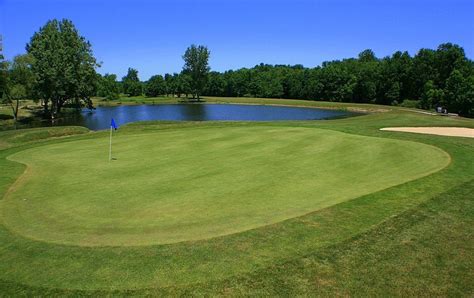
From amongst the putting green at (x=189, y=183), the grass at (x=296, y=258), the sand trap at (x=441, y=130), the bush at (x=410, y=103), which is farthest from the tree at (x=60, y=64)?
the bush at (x=410, y=103)

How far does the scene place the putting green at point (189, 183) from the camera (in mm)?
11258

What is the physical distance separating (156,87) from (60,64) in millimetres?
110436

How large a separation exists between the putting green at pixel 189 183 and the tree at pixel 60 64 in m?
43.4

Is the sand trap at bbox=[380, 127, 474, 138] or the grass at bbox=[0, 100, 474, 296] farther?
the sand trap at bbox=[380, 127, 474, 138]

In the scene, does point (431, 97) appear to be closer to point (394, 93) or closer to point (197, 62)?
point (394, 93)

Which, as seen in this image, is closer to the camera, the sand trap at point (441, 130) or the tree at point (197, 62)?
the sand trap at point (441, 130)

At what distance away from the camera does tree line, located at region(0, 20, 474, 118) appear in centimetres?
6259

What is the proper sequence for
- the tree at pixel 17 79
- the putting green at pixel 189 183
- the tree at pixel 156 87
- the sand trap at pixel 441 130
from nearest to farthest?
the putting green at pixel 189 183, the sand trap at pixel 441 130, the tree at pixel 17 79, the tree at pixel 156 87

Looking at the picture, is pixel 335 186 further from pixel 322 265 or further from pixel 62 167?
pixel 62 167

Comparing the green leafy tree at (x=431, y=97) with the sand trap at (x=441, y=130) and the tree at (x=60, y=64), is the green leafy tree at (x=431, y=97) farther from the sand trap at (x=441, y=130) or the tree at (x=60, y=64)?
the tree at (x=60, y=64)

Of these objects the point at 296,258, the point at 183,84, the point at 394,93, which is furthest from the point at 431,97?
the point at 183,84

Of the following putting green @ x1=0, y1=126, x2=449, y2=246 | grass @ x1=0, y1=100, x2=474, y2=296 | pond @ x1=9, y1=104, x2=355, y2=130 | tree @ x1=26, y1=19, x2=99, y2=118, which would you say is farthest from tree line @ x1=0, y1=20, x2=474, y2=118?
grass @ x1=0, y1=100, x2=474, y2=296

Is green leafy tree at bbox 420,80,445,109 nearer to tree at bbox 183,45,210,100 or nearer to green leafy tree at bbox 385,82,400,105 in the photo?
green leafy tree at bbox 385,82,400,105

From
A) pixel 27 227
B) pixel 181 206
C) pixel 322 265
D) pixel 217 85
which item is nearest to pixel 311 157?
pixel 181 206
